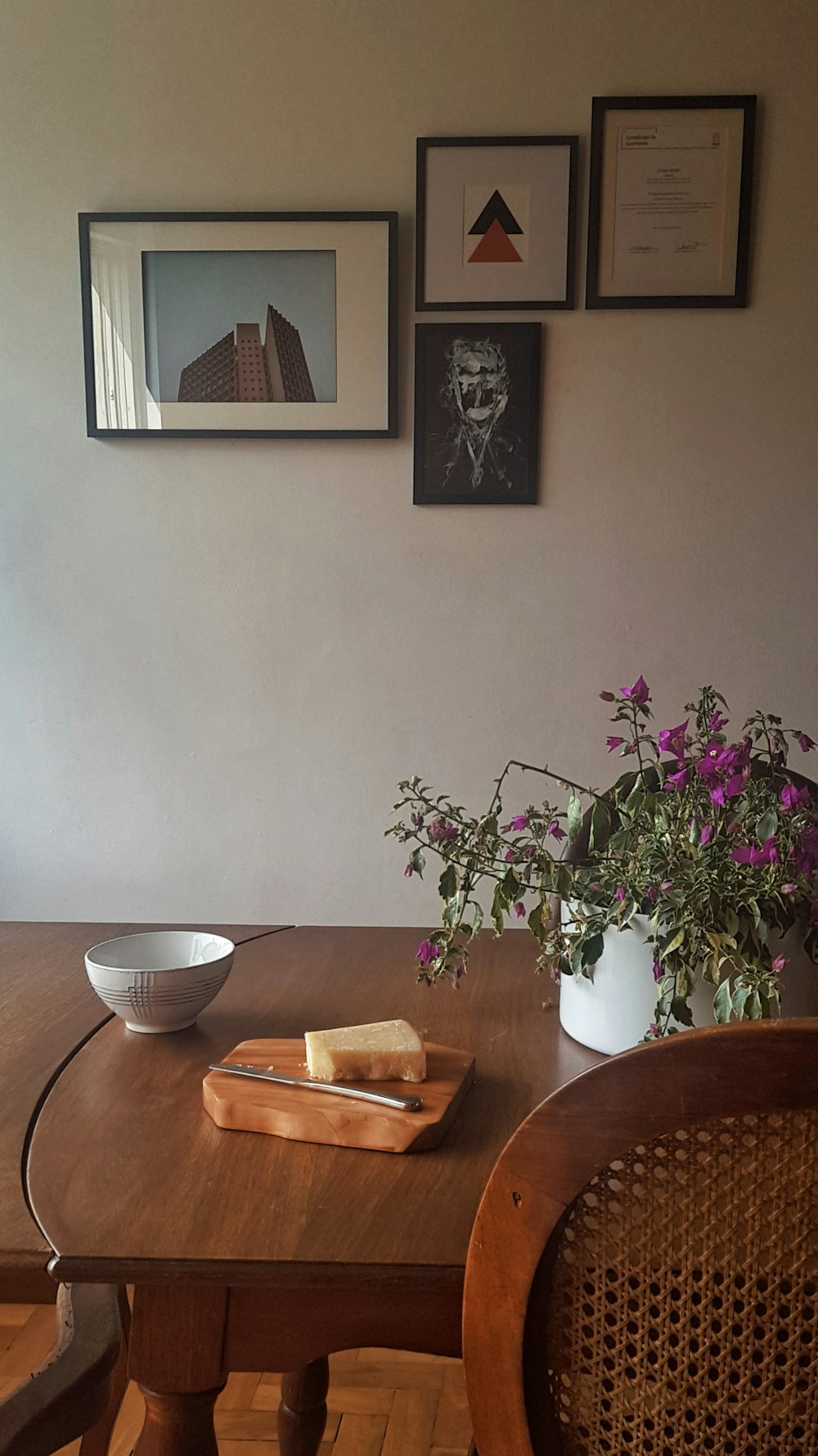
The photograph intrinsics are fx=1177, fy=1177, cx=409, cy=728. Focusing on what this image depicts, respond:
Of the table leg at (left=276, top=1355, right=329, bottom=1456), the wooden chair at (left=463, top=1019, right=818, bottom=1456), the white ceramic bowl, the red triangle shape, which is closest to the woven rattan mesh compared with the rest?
the wooden chair at (left=463, top=1019, right=818, bottom=1456)

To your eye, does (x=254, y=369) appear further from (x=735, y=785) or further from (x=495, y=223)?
(x=735, y=785)

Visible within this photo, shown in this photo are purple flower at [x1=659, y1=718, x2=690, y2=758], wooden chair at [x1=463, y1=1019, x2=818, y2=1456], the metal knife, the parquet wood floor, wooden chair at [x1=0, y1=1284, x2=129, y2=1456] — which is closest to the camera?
wooden chair at [x1=463, y1=1019, x2=818, y2=1456]

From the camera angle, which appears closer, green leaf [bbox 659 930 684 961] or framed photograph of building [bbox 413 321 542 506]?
green leaf [bbox 659 930 684 961]

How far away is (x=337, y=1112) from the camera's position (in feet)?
3.18

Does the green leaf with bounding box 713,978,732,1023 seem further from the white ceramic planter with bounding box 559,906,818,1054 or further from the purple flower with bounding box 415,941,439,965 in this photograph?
the purple flower with bounding box 415,941,439,965

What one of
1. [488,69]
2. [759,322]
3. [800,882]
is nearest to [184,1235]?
[800,882]

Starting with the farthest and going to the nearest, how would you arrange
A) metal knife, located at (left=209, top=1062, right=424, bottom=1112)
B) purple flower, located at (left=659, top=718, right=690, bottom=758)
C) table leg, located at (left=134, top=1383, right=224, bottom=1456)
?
1. purple flower, located at (left=659, top=718, right=690, bottom=758)
2. metal knife, located at (left=209, top=1062, right=424, bottom=1112)
3. table leg, located at (left=134, top=1383, right=224, bottom=1456)

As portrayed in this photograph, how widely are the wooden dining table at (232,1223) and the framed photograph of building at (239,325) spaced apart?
160 cm

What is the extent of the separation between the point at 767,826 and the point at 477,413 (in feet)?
5.11

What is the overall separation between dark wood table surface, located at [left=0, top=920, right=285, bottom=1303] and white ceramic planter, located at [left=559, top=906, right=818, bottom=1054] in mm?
519

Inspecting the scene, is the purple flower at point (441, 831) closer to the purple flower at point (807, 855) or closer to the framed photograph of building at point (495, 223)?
the purple flower at point (807, 855)

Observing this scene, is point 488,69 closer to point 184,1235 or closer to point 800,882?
point 800,882

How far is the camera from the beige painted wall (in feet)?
7.66

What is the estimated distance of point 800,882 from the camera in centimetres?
102
